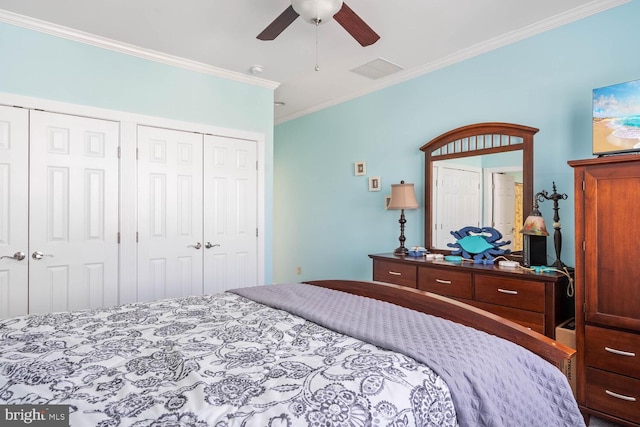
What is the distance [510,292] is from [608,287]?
1.71 ft

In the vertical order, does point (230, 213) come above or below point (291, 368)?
above

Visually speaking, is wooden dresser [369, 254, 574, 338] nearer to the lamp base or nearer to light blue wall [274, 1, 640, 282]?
the lamp base

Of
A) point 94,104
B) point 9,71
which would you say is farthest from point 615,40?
point 9,71

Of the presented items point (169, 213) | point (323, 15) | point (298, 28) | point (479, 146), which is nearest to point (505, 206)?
point (479, 146)

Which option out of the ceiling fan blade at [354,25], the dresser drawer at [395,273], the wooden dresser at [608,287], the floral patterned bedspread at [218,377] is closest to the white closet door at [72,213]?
the floral patterned bedspread at [218,377]

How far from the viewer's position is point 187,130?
3.45 meters

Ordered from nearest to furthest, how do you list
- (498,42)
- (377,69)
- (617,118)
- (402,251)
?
(617,118), (498,42), (402,251), (377,69)

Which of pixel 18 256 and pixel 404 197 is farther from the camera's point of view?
pixel 404 197

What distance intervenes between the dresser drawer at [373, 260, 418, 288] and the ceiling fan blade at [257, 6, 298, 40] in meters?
1.98

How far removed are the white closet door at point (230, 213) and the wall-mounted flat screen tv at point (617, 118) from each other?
113 inches

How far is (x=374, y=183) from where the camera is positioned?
410 centimetres

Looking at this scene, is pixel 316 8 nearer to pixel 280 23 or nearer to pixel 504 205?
pixel 280 23

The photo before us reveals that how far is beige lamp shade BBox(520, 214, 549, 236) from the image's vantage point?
253 centimetres

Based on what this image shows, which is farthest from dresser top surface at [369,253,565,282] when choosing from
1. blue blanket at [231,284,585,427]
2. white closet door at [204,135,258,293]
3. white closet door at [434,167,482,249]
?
white closet door at [204,135,258,293]
